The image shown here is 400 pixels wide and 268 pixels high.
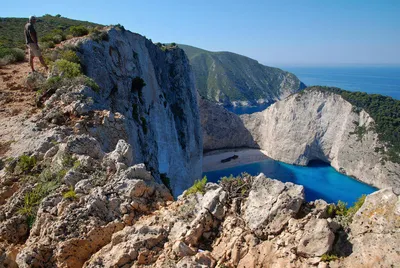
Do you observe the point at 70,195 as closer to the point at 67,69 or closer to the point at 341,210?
the point at 341,210

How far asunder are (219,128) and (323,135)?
1764cm

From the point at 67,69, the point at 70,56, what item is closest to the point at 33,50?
the point at 70,56

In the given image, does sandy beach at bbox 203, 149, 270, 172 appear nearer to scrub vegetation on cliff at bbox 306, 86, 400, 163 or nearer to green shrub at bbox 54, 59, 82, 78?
scrub vegetation on cliff at bbox 306, 86, 400, 163

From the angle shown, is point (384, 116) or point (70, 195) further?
point (384, 116)

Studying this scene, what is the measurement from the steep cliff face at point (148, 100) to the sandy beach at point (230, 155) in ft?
24.1

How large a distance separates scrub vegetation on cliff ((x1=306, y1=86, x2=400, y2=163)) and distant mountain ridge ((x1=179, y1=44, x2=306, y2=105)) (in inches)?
2593

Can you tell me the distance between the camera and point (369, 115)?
40.1m

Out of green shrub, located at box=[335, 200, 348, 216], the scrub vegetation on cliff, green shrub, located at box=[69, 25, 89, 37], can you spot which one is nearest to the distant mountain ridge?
the scrub vegetation on cliff

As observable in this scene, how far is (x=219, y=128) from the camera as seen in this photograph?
47500 millimetres

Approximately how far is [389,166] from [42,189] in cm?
4140

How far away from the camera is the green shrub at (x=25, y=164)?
6.25 metres

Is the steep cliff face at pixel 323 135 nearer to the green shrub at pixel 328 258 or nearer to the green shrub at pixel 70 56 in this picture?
the green shrub at pixel 70 56

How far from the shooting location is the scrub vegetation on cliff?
120ft

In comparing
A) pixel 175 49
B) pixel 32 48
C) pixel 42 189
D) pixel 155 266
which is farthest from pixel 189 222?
pixel 175 49
